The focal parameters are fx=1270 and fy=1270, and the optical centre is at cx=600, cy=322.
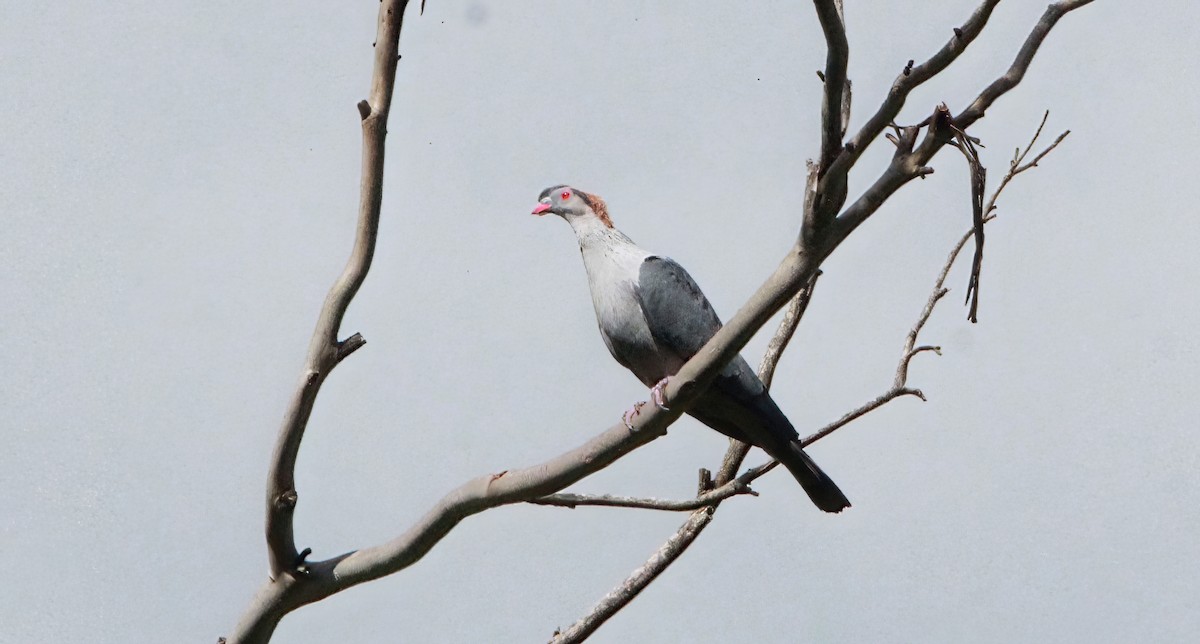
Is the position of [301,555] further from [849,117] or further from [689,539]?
[849,117]

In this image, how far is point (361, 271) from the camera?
4699 mm

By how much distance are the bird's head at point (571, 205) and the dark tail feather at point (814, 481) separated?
5.18ft

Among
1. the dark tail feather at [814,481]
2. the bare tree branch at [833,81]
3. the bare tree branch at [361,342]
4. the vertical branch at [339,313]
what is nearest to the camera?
the bare tree branch at [833,81]

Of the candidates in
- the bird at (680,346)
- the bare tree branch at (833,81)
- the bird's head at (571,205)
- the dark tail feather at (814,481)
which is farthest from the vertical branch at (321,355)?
the dark tail feather at (814,481)

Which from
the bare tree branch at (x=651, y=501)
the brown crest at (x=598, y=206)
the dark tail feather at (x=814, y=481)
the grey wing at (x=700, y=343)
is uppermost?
the brown crest at (x=598, y=206)

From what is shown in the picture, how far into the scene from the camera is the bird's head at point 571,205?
6.63 meters

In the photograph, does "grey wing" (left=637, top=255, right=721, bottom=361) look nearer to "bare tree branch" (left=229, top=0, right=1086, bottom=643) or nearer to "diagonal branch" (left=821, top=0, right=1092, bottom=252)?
"bare tree branch" (left=229, top=0, right=1086, bottom=643)

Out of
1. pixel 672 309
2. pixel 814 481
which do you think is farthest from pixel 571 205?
pixel 814 481

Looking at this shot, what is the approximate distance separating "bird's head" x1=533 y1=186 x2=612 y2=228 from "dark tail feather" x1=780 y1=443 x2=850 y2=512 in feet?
5.18

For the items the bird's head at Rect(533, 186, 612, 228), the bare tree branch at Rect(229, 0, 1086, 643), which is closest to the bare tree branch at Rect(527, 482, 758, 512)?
the bare tree branch at Rect(229, 0, 1086, 643)

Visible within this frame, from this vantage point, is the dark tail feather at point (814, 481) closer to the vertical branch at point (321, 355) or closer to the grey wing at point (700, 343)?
the grey wing at point (700, 343)

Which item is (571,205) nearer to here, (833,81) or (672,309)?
(672,309)

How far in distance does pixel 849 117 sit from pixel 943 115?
324 mm

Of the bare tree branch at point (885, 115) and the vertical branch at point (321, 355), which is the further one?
the vertical branch at point (321, 355)
